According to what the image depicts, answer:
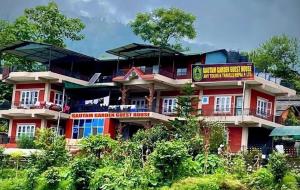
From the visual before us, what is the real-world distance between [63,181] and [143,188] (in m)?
5.66

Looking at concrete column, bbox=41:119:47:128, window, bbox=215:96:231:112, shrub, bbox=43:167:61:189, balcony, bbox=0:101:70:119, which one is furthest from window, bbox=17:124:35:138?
shrub, bbox=43:167:61:189

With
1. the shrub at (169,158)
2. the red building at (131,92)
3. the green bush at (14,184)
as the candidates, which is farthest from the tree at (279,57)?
the shrub at (169,158)

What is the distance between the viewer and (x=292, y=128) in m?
44.1

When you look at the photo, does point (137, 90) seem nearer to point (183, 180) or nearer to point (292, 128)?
point (292, 128)

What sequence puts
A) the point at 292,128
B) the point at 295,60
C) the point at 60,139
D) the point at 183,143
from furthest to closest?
the point at 295,60
the point at 292,128
the point at 60,139
the point at 183,143

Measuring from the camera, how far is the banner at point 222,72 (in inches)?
1742

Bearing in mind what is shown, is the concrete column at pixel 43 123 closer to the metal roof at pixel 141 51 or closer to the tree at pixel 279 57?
the metal roof at pixel 141 51

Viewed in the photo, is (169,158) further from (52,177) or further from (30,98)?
(30,98)

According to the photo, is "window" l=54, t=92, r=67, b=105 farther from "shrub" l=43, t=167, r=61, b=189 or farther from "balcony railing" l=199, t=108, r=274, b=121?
"shrub" l=43, t=167, r=61, b=189

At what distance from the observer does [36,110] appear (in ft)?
163

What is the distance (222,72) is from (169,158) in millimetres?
16325

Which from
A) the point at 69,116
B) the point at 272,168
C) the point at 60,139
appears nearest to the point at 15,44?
the point at 69,116

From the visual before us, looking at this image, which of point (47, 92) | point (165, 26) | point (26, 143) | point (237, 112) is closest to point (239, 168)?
point (237, 112)

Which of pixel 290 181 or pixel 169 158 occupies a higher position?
pixel 169 158
